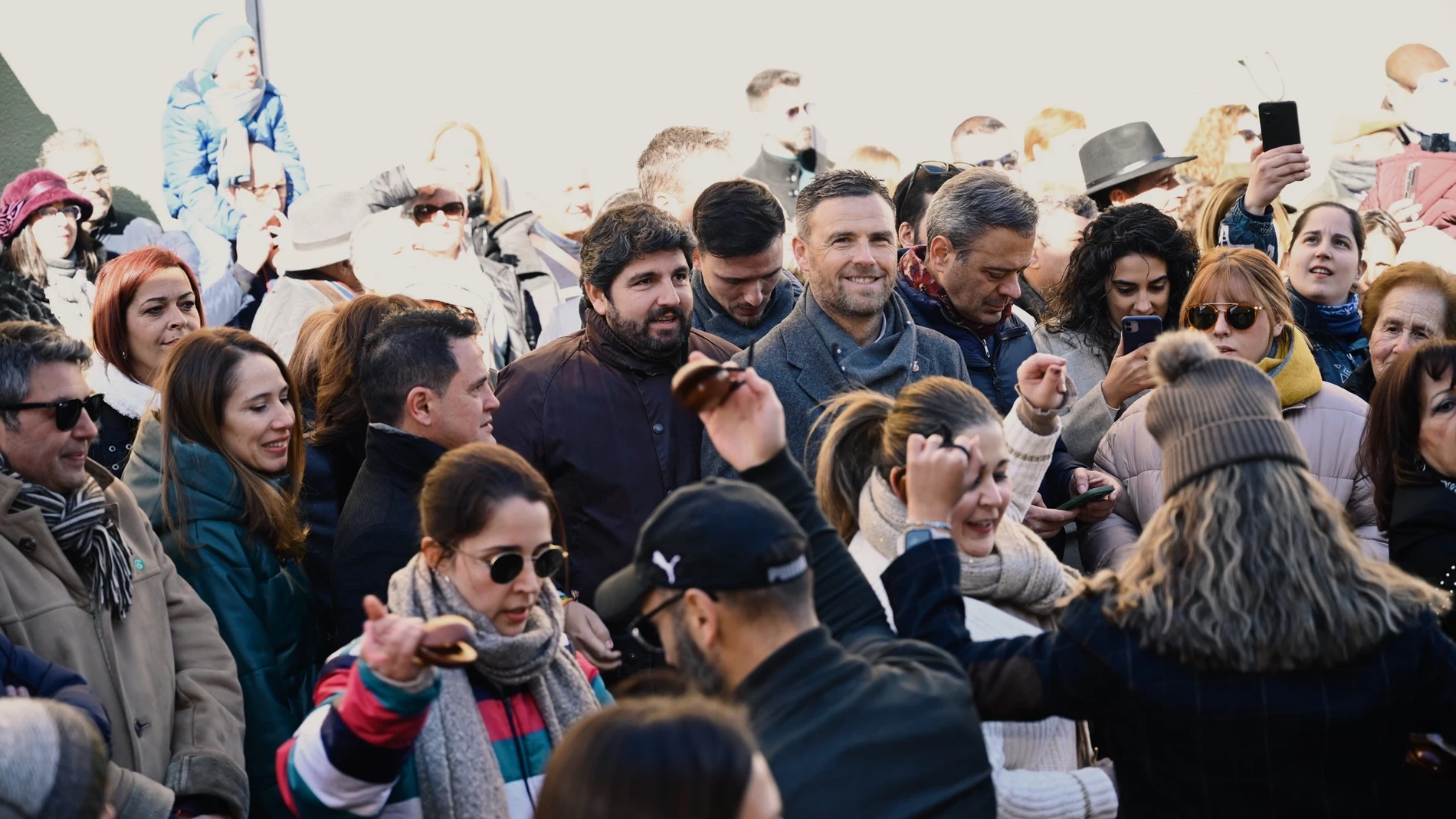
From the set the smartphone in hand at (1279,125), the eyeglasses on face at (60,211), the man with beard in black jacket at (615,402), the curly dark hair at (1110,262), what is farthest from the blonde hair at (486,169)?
the smartphone in hand at (1279,125)

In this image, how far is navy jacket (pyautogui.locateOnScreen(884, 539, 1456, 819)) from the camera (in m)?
2.64

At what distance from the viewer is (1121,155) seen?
25.5ft

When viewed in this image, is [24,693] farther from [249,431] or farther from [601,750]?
[601,750]

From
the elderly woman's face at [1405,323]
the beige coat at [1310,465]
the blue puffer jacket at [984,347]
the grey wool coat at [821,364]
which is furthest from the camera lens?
the elderly woman's face at [1405,323]

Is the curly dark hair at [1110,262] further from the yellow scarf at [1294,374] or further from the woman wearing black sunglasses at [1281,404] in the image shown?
the yellow scarf at [1294,374]

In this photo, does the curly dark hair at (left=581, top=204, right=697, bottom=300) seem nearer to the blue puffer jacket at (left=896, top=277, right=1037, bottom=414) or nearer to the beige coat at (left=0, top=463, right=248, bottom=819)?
the blue puffer jacket at (left=896, top=277, right=1037, bottom=414)

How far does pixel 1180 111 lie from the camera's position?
11.4m

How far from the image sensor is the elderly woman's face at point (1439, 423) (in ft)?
13.3

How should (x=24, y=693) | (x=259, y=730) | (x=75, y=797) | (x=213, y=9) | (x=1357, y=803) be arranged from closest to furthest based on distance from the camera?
(x=75, y=797) → (x=1357, y=803) → (x=24, y=693) → (x=259, y=730) → (x=213, y=9)

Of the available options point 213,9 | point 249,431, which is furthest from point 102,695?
point 213,9

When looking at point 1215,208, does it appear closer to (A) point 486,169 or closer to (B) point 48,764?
(A) point 486,169

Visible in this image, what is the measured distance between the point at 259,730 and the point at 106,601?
0.54 m

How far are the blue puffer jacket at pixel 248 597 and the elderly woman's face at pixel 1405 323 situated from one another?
12.6 ft

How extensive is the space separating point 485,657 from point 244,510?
3.86 feet
